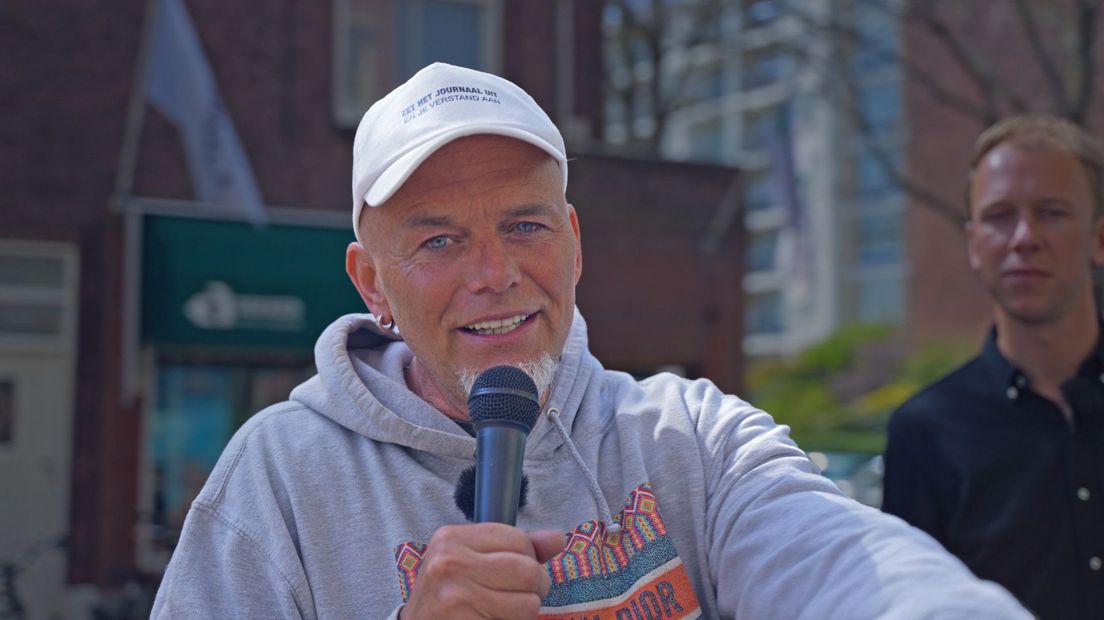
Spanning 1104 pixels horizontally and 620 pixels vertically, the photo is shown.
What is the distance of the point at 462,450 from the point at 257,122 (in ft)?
36.3

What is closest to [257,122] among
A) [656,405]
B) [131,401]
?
[131,401]

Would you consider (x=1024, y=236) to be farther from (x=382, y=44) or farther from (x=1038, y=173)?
(x=382, y=44)

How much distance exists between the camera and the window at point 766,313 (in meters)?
52.3

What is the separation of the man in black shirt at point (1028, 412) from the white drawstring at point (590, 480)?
1.51m

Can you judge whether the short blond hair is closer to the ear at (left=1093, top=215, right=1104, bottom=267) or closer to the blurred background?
the ear at (left=1093, top=215, right=1104, bottom=267)

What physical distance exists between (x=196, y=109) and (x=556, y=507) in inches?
372

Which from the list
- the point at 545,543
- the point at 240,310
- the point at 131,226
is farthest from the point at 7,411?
the point at 545,543

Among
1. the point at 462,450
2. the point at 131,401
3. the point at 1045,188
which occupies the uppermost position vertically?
the point at 1045,188

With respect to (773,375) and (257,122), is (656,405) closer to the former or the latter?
(257,122)

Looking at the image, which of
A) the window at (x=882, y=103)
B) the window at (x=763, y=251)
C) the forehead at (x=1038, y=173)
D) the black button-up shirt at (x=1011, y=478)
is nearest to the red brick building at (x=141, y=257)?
the black button-up shirt at (x=1011, y=478)

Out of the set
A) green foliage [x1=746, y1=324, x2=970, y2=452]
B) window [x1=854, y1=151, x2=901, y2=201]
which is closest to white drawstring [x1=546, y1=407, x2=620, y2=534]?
green foliage [x1=746, y1=324, x2=970, y2=452]

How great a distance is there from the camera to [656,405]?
2240mm

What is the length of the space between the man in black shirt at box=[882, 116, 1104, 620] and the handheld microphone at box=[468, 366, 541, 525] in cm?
185

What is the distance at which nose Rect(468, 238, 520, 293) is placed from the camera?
2.07 meters
